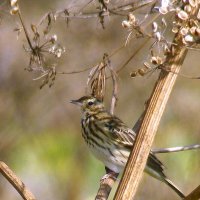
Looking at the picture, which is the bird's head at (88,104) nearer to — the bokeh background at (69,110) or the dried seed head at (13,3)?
the bokeh background at (69,110)

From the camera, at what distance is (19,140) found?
4125mm

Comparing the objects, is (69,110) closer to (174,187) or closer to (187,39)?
(174,187)

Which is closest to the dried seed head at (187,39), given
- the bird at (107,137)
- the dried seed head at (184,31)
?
Result: the dried seed head at (184,31)

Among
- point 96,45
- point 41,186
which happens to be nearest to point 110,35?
point 96,45

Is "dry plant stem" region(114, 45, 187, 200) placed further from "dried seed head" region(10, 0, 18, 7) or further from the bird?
the bird

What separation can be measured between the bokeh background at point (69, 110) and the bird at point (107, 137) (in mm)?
73

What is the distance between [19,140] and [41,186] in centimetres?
42

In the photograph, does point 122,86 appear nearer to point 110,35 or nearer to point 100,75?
point 110,35

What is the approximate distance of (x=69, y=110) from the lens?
4.21 metres

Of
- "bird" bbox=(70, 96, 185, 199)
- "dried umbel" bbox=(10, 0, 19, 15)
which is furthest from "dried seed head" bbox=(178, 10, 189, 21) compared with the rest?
"bird" bbox=(70, 96, 185, 199)

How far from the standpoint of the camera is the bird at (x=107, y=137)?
3.87 meters

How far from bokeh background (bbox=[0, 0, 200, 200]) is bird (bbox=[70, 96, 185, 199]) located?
7 cm

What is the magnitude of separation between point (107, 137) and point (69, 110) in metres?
0.29

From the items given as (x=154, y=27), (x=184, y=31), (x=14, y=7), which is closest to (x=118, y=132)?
(x=14, y=7)
